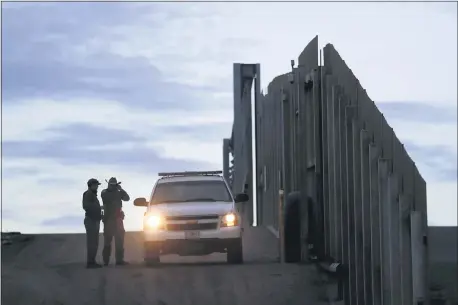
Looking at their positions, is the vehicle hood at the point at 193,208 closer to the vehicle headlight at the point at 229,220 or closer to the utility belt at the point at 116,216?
the vehicle headlight at the point at 229,220

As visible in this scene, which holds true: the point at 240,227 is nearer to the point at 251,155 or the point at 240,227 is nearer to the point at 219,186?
the point at 219,186

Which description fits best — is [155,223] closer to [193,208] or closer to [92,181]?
[193,208]

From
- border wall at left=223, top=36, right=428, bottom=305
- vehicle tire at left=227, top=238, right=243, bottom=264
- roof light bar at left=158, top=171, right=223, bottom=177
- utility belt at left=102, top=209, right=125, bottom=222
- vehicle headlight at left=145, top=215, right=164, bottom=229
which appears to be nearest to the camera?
border wall at left=223, top=36, right=428, bottom=305

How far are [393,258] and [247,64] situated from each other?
3132 cm

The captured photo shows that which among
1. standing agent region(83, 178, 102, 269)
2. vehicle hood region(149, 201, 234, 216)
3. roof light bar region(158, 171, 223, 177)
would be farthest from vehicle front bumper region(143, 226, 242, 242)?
roof light bar region(158, 171, 223, 177)

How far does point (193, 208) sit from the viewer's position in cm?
2255

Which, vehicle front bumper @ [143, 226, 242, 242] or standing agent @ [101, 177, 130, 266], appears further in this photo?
standing agent @ [101, 177, 130, 266]

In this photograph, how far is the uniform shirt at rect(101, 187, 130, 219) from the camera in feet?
75.3

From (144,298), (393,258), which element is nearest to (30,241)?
(144,298)

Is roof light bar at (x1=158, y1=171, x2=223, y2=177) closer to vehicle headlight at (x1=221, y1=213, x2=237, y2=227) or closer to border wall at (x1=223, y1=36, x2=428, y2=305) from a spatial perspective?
border wall at (x1=223, y1=36, x2=428, y2=305)

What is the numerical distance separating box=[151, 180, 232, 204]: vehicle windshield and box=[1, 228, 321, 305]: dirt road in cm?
145

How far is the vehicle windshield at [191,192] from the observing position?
23344 mm

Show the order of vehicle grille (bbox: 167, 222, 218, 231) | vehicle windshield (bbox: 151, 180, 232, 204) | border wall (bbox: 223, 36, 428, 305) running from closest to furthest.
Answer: border wall (bbox: 223, 36, 428, 305) < vehicle grille (bbox: 167, 222, 218, 231) < vehicle windshield (bbox: 151, 180, 232, 204)

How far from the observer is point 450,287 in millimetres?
17641
